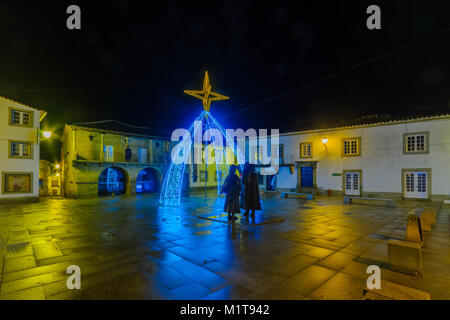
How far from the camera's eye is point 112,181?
1085 inches

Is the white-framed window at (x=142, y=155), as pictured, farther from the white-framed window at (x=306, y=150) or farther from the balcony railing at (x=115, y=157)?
the white-framed window at (x=306, y=150)

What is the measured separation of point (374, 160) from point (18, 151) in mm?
29954

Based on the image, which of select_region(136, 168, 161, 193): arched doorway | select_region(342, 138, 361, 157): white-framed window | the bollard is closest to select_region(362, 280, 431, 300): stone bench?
the bollard

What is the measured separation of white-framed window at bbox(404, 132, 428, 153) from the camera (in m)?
17.6

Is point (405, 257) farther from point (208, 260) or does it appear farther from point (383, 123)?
point (383, 123)

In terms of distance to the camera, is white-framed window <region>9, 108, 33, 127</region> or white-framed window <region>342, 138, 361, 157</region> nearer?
white-framed window <region>9, 108, 33, 127</region>

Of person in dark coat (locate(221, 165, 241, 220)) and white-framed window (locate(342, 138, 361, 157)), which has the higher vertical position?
white-framed window (locate(342, 138, 361, 157))

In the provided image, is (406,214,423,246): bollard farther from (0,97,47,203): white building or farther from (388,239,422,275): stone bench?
(0,97,47,203): white building

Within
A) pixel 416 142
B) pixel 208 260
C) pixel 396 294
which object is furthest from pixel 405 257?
pixel 416 142

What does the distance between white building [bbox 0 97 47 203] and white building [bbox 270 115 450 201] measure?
77.0ft

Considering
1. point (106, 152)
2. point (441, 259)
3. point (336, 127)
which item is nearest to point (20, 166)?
point (106, 152)

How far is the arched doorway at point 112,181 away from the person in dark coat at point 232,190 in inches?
824

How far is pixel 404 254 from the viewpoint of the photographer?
14.4 feet

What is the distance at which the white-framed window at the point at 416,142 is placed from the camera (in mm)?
17597
